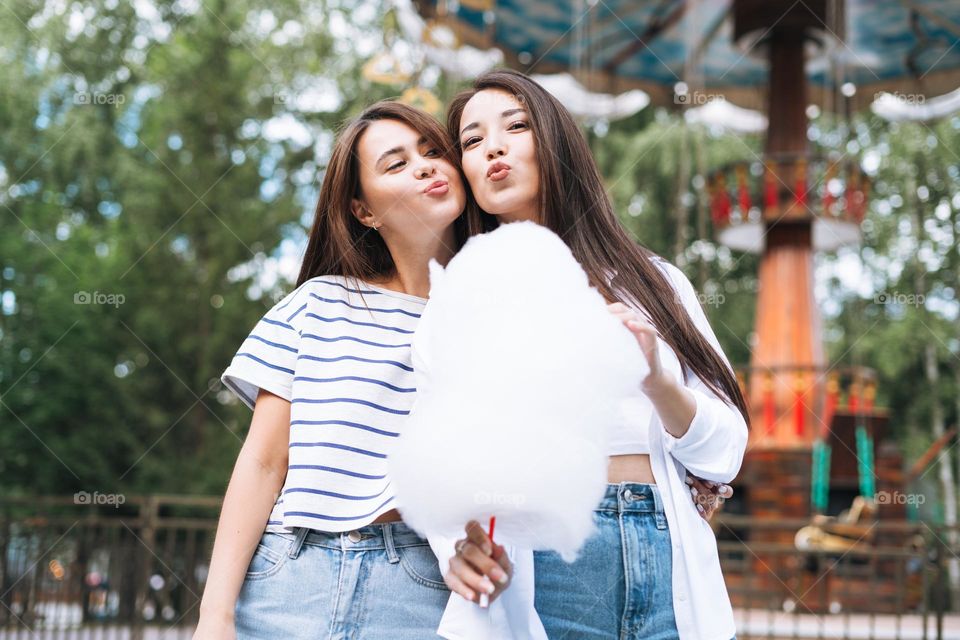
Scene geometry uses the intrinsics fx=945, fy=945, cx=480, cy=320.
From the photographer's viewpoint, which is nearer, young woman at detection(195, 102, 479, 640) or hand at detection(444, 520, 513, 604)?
hand at detection(444, 520, 513, 604)

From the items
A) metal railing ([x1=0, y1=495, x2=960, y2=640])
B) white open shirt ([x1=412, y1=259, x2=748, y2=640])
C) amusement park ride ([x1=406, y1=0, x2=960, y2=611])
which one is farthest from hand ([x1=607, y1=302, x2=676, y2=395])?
amusement park ride ([x1=406, y1=0, x2=960, y2=611])

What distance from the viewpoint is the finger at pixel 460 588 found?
1.46 m

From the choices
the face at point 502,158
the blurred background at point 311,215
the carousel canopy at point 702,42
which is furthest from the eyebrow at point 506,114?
the carousel canopy at point 702,42

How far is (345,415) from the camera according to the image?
A: 180 centimetres

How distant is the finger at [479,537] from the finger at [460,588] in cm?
6

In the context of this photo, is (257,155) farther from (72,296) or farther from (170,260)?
(72,296)

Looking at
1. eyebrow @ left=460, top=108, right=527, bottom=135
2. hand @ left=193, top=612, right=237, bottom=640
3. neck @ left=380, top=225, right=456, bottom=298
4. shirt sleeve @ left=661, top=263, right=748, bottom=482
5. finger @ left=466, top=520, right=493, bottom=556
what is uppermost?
eyebrow @ left=460, top=108, right=527, bottom=135

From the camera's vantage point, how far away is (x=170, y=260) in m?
11.6

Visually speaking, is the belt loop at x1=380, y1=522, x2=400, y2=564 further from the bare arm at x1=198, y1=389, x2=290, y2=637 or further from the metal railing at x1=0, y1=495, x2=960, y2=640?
the metal railing at x1=0, y1=495, x2=960, y2=640

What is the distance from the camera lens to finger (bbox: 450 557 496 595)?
1446mm

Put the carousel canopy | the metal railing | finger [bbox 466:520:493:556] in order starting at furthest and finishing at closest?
1. the carousel canopy
2. the metal railing
3. finger [bbox 466:520:493:556]

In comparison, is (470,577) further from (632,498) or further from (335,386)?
(335,386)

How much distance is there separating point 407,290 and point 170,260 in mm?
10310

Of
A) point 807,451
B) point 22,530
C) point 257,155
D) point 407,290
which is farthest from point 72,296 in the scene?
point 407,290
